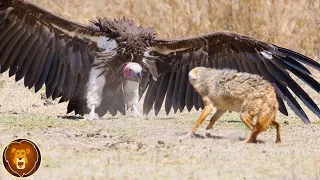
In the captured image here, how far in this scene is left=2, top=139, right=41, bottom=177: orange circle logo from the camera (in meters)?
6.25

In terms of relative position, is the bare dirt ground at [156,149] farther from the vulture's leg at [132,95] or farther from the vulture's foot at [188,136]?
the vulture's leg at [132,95]

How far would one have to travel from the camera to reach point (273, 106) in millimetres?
8367

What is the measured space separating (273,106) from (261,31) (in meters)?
8.79

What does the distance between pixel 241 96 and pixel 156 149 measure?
155cm

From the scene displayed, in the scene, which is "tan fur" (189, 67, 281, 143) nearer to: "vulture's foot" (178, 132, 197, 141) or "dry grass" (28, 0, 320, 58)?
"vulture's foot" (178, 132, 197, 141)

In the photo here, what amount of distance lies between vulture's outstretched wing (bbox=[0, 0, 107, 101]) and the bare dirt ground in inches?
27.4

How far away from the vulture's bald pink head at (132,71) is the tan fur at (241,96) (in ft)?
5.17

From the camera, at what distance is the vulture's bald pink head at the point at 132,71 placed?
34.9 ft

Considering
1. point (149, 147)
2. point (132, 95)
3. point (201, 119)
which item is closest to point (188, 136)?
point (201, 119)

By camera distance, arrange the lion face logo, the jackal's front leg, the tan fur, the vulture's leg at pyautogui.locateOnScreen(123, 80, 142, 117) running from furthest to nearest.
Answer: the vulture's leg at pyautogui.locateOnScreen(123, 80, 142, 117)
the jackal's front leg
the tan fur
the lion face logo

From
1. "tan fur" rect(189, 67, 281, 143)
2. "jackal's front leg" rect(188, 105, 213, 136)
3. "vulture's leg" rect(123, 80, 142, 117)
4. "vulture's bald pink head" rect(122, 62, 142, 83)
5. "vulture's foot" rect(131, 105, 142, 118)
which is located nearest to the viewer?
"tan fur" rect(189, 67, 281, 143)

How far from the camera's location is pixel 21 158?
6.66 metres

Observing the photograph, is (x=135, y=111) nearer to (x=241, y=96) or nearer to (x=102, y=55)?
(x=102, y=55)

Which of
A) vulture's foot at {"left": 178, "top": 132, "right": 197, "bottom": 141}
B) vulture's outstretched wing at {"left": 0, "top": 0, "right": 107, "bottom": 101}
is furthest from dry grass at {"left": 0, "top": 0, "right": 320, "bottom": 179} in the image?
vulture's outstretched wing at {"left": 0, "top": 0, "right": 107, "bottom": 101}
